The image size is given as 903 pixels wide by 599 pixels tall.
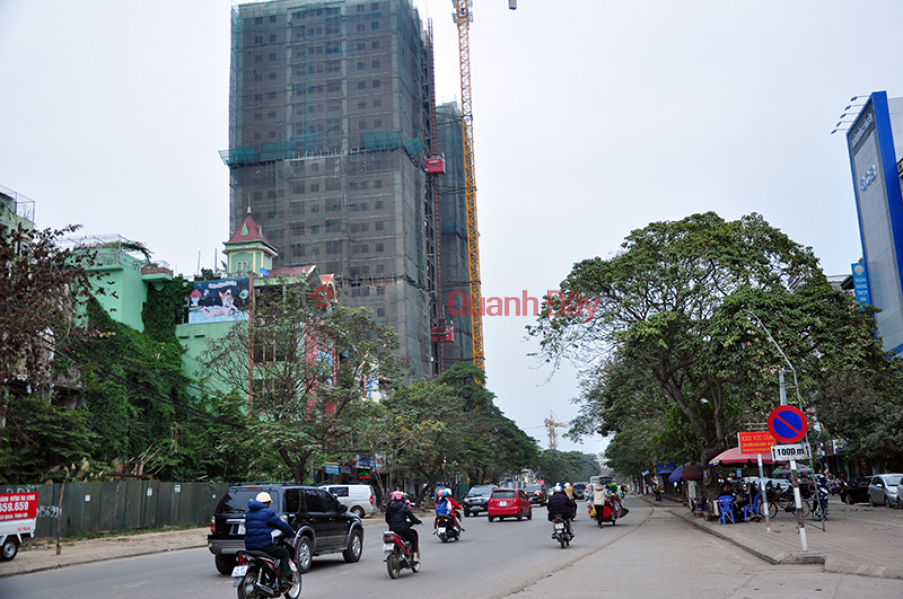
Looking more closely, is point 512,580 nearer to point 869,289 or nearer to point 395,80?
point 869,289

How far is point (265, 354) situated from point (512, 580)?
987 inches

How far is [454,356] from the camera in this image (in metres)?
113

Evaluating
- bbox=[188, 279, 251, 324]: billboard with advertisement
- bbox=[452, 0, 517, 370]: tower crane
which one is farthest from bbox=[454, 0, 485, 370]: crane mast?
bbox=[188, 279, 251, 324]: billboard with advertisement

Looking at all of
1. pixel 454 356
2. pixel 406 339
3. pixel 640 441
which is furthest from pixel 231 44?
pixel 640 441

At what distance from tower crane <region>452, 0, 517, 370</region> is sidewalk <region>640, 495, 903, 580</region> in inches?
3529

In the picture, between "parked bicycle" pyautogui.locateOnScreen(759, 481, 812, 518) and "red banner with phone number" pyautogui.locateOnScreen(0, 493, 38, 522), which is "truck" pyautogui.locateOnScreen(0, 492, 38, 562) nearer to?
"red banner with phone number" pyautogui.locateOnScreen(0, 493, 38, 522)

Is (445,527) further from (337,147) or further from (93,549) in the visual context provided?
(337,147)

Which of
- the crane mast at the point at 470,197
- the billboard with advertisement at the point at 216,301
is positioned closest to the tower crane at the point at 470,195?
the crane mast at the point at 470,197

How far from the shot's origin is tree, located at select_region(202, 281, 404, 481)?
34844 mm

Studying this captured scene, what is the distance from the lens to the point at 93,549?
853 inches

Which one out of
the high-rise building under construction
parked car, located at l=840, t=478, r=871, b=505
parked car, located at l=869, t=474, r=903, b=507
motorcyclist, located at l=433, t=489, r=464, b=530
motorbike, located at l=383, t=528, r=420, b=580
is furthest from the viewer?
the high-rise building under construction

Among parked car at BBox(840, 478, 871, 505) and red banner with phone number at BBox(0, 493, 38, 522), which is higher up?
red banner with phone number at BBox(0, 493, 38, 522)

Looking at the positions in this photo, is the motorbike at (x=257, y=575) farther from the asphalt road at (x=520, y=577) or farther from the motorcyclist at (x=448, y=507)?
the motorcyclist at (x=448, y=507)

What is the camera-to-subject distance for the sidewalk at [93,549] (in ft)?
56.7
